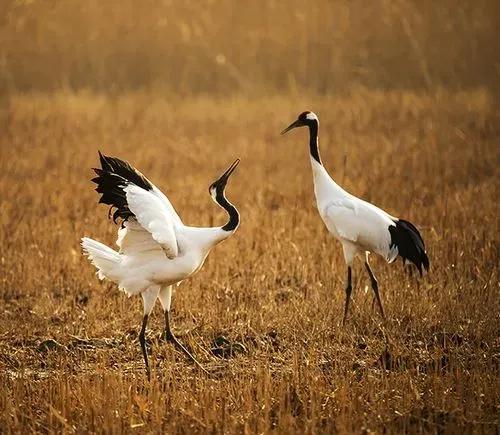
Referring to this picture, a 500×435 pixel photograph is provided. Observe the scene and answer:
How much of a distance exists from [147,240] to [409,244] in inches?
72.6

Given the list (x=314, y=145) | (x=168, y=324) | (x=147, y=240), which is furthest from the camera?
(x=314, y=145)

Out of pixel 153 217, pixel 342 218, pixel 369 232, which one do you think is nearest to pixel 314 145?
Answer: pixel 342 218

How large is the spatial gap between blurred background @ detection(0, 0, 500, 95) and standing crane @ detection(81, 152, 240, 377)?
36.9 feet

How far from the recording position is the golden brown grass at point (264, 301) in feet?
16.0

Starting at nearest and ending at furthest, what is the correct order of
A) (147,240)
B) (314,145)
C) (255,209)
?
(147,240) → (314,145) → (255,209)

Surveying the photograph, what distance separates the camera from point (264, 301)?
675 cm

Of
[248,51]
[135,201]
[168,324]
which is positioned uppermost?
[248,51]

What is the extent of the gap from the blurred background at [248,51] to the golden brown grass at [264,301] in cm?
392

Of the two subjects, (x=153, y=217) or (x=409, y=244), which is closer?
(x=153, y=217)

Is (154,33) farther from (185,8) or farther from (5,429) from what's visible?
(5,429)

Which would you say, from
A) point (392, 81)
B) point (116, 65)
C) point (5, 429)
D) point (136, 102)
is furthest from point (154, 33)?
point (5, 429)

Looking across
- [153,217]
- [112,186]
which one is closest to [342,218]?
[153,217]

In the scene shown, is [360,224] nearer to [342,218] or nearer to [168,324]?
[342,218]

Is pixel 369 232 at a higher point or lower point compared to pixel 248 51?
lower
